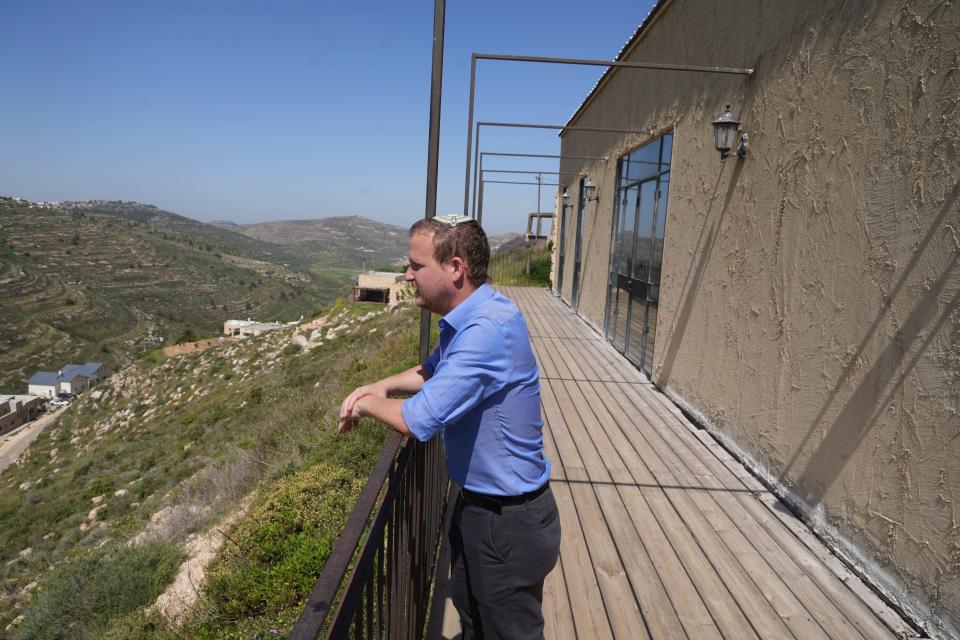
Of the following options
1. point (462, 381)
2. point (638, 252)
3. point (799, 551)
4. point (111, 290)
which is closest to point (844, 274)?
point (799, 551)

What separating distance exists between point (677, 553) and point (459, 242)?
7.33 feet

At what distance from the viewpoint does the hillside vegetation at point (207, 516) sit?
417cm

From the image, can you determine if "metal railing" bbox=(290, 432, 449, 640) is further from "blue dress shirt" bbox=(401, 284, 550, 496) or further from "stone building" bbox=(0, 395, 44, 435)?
"stone building" bbox=(0, 395, 44, 435)

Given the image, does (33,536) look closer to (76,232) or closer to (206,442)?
(206,442)

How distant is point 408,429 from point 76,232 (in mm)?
130009

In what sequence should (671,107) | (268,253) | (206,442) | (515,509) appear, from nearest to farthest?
(515,509) → (671,107) → (206,442) → (268,253)

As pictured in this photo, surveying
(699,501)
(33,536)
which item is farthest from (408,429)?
(33,536)

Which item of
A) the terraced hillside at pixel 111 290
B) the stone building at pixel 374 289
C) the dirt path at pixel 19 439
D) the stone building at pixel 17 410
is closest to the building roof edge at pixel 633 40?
the stone building at pixel 374 289

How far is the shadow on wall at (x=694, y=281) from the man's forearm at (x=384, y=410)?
3.83 m

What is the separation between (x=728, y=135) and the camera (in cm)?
438

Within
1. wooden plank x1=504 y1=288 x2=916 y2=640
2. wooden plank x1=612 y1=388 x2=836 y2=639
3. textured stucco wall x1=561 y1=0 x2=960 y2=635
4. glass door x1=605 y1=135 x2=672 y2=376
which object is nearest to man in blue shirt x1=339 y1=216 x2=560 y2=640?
wooden plank x1=504 y1=288 x2=916 y2=640

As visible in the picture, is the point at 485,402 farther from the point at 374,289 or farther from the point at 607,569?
the point at 374,289

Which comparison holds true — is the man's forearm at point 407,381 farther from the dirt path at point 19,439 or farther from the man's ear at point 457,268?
the dirt path at point 19,439

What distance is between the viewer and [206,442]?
15.8 m
